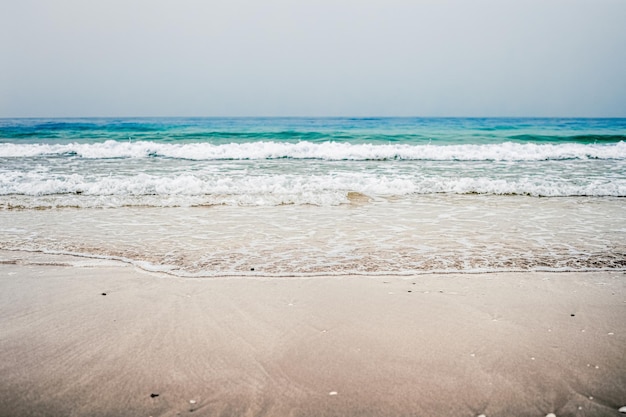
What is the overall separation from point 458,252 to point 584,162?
1304 centimetres

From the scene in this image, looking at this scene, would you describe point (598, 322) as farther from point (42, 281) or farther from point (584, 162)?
point (584, 162)

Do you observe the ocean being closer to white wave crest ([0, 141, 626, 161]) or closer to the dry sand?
the dry sand

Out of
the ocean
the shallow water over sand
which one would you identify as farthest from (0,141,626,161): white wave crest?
the shallow water over sand

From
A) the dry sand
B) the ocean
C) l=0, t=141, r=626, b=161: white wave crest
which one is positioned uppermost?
l=0, t=141, r=626, b=161: white wave crest

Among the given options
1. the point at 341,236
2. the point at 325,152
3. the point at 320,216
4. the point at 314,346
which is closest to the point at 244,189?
the point at 320,216

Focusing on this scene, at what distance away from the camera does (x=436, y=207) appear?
7.88 m

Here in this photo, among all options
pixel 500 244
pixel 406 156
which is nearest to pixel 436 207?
pixel 500 244

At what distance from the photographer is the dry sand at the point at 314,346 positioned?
88.2 inches

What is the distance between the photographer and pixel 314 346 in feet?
9.26

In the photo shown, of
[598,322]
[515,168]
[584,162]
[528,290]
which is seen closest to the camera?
[598,322]

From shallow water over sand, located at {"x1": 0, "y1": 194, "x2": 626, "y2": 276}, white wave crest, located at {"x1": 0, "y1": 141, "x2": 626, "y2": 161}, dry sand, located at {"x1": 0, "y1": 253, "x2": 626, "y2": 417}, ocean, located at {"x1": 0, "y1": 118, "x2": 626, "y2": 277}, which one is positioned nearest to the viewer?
dry sand, located at {"x1": 0, "y1": 253, "x2": 626, "y2": 417}

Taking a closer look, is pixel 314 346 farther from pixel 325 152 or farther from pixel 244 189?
pixel 325 152

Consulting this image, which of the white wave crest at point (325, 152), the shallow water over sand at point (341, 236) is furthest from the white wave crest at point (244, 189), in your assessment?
the white wave crest at point (325, 152)

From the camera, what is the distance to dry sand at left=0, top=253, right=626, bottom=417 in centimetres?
224
